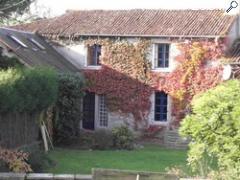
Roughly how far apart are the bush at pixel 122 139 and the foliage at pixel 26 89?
6.89 metres

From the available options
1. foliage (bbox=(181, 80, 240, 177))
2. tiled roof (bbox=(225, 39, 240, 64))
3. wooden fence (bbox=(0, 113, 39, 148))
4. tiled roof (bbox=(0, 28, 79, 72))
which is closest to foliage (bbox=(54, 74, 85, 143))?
tiled roof (bbox=(0, 28, 79, 72))

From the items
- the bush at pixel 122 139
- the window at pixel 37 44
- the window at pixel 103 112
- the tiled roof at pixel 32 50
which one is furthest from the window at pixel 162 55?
the window at pixel 37 44

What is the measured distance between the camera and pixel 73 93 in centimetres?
2967

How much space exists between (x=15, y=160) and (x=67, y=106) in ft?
42.1

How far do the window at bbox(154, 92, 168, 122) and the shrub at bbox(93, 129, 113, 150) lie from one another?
386 centimetres

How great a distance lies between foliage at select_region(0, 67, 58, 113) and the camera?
60.3ft

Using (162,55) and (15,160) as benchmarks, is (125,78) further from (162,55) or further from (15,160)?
(15,160)

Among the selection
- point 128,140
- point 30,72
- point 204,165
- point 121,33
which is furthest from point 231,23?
point 204,165

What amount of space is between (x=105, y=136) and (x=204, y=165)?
60.1 feet

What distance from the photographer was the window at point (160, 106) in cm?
3378

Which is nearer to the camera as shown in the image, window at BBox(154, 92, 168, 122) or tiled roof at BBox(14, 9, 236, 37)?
tiled roof at BBox(14, 9, 236, 37)

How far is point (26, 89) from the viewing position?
20156 millimetres

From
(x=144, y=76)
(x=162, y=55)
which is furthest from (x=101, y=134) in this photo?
(x=162, y=55)

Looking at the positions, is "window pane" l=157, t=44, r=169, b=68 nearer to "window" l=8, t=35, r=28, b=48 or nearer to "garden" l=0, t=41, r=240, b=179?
"garden" l=0, t=41, r=240, b=179
